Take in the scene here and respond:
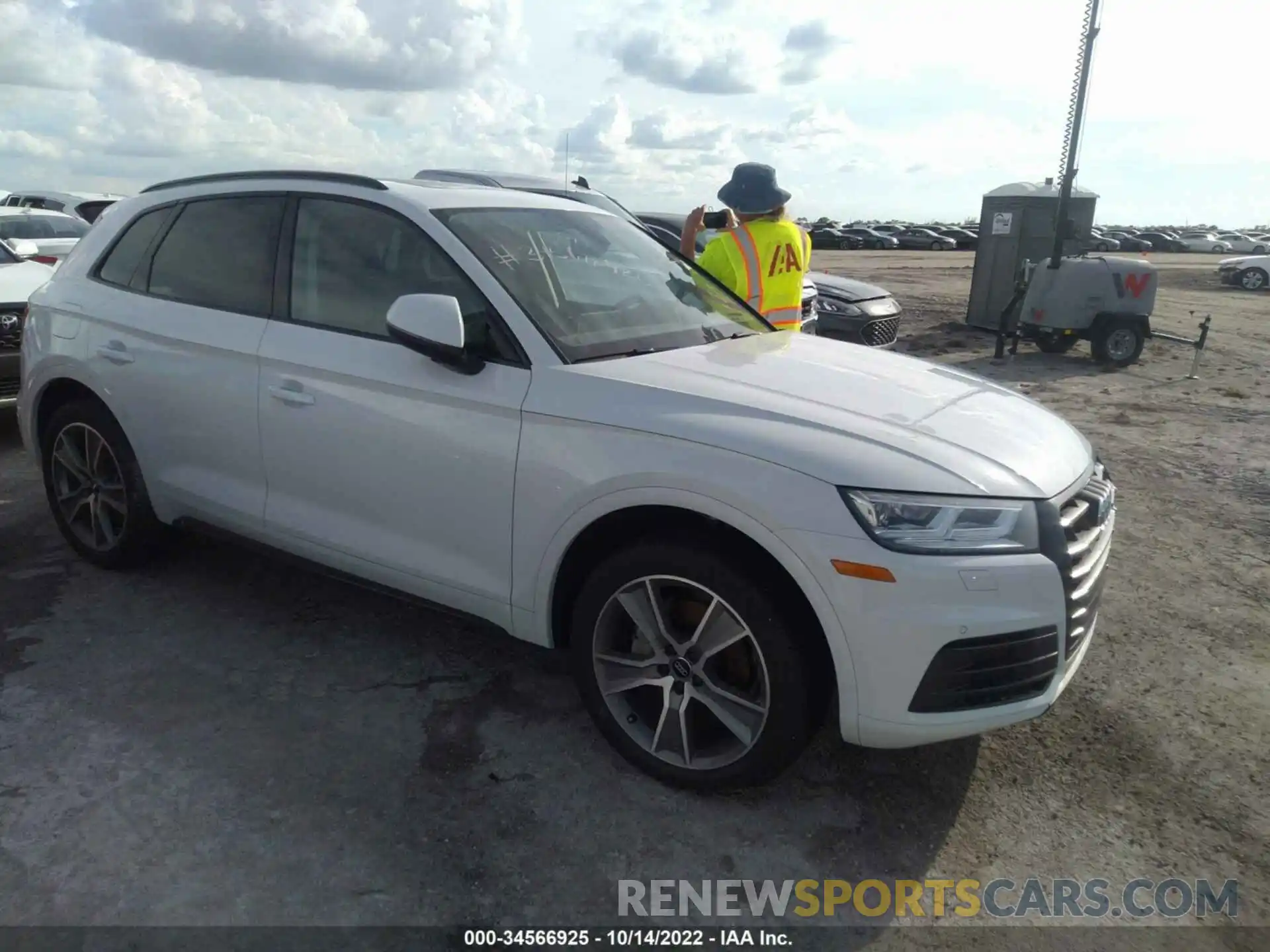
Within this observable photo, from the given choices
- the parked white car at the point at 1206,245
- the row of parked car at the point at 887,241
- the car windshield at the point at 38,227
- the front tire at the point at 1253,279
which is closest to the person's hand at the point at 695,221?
the car windshield at the point at 38,227

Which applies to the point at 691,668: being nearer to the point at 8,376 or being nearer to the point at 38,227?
the point at 8,376

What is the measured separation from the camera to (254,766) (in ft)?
10.1

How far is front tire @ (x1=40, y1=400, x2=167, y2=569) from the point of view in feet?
14.1

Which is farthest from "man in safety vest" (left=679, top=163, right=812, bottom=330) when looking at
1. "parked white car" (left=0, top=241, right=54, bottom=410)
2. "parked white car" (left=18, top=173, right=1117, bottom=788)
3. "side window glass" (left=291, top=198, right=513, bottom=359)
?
"parked white car" (left=0, top=241, right=54, bottom=410)

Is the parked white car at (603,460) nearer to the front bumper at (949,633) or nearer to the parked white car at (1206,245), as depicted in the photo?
the front bumper at (949,633)

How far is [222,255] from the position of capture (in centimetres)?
398

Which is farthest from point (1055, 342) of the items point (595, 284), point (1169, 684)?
point (595, 284)

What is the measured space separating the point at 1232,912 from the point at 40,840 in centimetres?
320

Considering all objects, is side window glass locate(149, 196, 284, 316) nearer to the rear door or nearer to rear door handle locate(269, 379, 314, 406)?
the rear door

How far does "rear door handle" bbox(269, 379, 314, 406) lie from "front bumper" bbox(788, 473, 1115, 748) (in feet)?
6.18

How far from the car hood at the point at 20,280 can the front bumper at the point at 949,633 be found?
646 centimetres

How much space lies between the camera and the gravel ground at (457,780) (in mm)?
2564

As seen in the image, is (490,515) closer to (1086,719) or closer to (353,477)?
(353,477)

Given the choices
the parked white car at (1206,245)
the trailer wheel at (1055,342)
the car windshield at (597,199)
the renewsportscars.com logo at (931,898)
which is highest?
the parked white car at (1206,245)
